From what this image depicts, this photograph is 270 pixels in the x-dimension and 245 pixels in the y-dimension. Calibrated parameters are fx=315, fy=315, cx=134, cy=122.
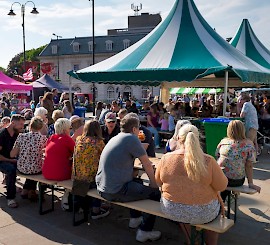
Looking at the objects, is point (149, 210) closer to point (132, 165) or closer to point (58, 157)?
point (132, 165)

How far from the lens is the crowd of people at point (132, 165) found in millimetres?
2971

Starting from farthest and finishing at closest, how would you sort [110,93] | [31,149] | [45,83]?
[110,93]
[45,83]
[31,149]

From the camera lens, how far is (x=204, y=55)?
7.14 metres

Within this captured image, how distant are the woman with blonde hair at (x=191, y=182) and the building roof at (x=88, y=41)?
46693 mm

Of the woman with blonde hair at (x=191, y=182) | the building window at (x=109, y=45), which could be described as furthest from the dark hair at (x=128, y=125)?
the building window at (x=109, y=45)

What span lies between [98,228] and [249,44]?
10.6m

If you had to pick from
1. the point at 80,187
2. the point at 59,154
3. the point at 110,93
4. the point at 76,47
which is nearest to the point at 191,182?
the point at 80,187

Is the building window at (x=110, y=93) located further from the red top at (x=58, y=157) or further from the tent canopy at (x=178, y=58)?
the red top at (x=58, y=157)

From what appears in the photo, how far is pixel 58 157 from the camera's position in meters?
4.39

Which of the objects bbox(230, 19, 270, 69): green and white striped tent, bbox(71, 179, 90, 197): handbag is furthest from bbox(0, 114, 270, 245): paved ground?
bbox(230, 19, 270, 69): green and white striped tent

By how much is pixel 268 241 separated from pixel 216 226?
1.16 meters

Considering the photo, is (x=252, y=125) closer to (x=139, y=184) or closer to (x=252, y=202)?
(x=252, y=202)

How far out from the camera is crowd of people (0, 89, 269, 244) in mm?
2971

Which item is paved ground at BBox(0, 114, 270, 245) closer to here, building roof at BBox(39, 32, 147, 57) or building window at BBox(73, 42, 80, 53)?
building roof at BBox(39, 32, 147, 57)
